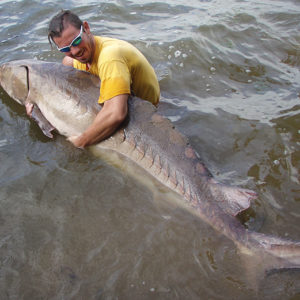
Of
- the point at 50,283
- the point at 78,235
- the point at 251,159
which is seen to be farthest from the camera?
the point at 251,159

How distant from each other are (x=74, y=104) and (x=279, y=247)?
2465mm

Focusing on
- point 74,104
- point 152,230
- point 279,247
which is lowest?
point 152,230

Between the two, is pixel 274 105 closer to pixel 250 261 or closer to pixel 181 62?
pixel 181 62

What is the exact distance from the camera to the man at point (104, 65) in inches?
122

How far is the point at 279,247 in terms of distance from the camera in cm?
237

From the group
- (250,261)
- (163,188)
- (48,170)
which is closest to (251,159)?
(163,188)

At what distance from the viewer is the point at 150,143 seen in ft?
10.3

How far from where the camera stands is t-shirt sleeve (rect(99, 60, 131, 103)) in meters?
3.07

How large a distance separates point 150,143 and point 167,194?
52 centimetres

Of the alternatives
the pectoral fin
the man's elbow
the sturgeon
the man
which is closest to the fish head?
the sturgeon

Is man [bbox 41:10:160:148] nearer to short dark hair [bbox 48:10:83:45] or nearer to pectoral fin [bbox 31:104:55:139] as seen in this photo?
short dark hair [bbox 48:10:83:45]

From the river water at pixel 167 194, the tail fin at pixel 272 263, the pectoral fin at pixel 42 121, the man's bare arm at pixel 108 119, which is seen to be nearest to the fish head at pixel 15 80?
the river water at pixel 167 194

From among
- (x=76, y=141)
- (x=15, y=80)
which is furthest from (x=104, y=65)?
(x=15, y=80)

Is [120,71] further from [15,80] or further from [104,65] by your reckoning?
[15,80]
